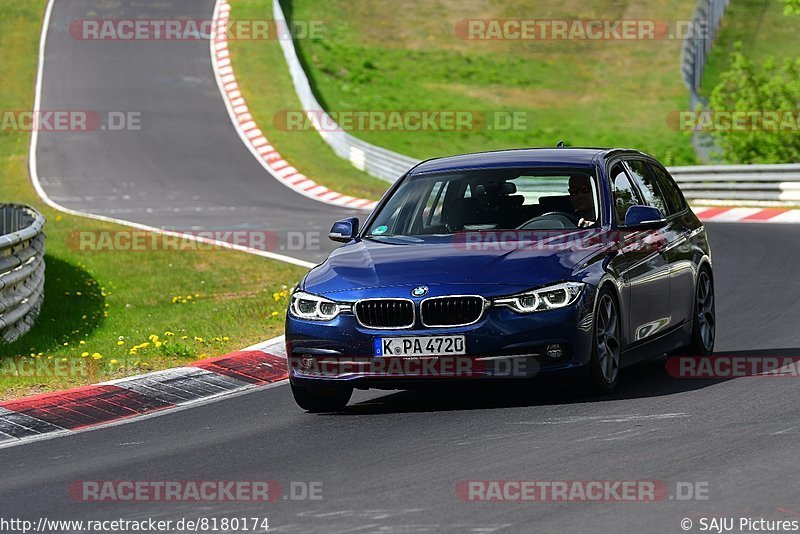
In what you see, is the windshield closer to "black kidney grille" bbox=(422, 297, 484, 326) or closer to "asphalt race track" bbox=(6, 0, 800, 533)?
"asphalt race track" bbox=(6, 0, 800, 533)

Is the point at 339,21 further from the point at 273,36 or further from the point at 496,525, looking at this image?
the point at 496,525

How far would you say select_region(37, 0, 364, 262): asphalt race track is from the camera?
1142 inches

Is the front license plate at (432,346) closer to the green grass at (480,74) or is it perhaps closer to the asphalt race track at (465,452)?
the asphalt race track at (465,452)

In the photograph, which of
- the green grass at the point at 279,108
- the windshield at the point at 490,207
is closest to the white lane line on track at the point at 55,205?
the green grass at the point at 279,108

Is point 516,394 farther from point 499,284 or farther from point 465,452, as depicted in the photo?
point 465,452

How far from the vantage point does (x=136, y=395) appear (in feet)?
35.2

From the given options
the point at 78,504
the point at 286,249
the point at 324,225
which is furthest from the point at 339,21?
the point at 78,504

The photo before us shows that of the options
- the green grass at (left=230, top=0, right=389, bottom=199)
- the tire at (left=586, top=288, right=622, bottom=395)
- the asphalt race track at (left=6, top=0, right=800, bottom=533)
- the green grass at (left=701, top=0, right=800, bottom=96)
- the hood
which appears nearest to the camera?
the asphalt race track at (left=6, top=0, right=800, bottom=533)

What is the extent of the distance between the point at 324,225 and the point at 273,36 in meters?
27.3

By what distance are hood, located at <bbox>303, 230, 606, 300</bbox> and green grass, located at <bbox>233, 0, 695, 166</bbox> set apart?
27.5 metres

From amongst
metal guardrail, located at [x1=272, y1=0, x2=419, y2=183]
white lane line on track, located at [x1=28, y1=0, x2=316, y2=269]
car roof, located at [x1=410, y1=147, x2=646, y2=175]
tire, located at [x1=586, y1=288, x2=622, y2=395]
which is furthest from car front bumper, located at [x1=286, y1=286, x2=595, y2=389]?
metal guardrail, located at [x1=272, y1=0, x2=419, y2=183]

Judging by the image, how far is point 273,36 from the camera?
5209 centimetres

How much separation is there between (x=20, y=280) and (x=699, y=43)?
38.2m

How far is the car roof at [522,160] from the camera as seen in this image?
1033cm
